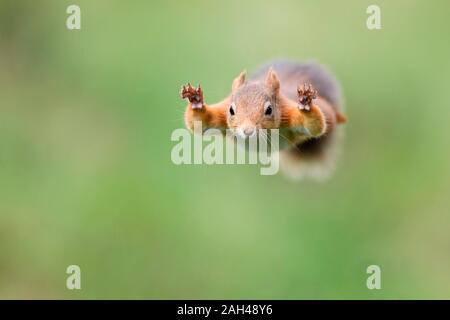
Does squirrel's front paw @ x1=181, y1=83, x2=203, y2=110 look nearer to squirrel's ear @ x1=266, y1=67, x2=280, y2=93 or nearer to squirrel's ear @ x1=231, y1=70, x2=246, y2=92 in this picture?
squirrel's ear @ x1=231, y1=70, x2=246, y2=92

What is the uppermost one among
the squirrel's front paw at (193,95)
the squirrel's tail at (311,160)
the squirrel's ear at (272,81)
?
the squirrel's ear at (272,81)

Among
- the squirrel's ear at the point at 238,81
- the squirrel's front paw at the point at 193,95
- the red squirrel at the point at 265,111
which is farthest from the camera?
the squirrel's ear at the point at 238,81

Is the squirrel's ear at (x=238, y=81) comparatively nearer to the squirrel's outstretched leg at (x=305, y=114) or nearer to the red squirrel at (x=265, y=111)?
the red squirrel at (x=265, y=111)

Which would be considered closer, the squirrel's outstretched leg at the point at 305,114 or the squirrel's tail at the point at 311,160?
the squirrel's outstretched leg at the point at 305,114

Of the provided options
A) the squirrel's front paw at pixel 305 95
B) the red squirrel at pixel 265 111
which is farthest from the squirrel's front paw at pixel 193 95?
the squirrel's front paw at pixel 305 95

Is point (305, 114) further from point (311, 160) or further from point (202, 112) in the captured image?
point (311, 160)

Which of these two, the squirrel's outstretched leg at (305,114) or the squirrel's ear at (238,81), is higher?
the squirrel's ear at (238,81)

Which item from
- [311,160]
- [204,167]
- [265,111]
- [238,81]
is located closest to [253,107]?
[265,111]
